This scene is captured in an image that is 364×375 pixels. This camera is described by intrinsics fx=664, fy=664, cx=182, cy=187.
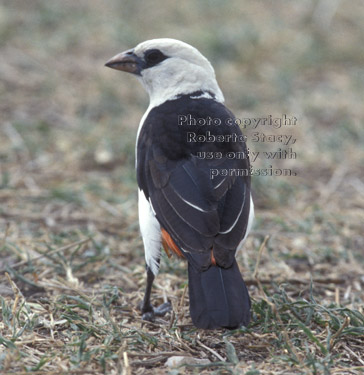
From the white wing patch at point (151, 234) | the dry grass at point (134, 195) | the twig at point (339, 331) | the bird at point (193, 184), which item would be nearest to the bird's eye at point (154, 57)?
the bird at point (193, 184)

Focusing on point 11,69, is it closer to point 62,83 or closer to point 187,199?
point 62,83

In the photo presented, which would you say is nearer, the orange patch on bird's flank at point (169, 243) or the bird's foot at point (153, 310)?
the orange patch on bird's flank at point (169, 243)

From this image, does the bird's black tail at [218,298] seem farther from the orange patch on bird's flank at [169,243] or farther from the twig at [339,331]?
the twig at [339,331]

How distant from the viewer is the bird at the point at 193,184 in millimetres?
3336

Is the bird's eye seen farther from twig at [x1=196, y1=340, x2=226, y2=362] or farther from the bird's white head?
twig at [x1=196, y1=340, x2=226, y2=362]

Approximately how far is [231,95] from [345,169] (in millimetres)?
2329

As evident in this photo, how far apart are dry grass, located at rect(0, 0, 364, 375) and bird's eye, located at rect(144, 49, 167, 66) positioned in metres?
1.31

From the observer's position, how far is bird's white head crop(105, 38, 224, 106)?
4551 millimetres

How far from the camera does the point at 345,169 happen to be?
22.0 feet

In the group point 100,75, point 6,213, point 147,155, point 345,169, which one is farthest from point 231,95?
point 147,155

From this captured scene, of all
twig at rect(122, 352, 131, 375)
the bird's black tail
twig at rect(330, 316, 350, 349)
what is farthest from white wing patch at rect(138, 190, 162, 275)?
twig at rect(330, 316, 350, 349)

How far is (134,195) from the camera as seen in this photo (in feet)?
19.6

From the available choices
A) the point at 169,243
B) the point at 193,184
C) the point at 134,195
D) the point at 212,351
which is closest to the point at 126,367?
the point at 212,351

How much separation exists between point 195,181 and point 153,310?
0.85 metres
